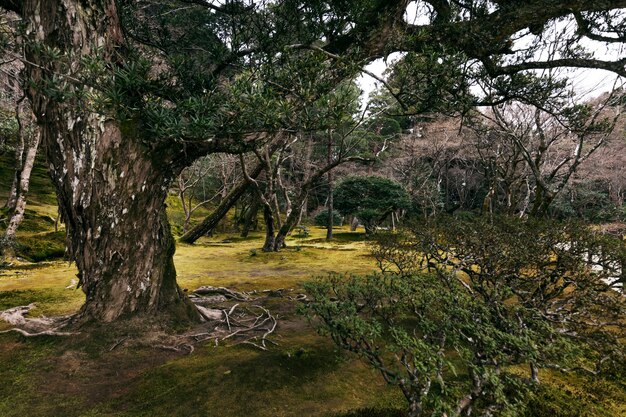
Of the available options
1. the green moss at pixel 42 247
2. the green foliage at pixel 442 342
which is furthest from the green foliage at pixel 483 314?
the green moss at pixel 42 247

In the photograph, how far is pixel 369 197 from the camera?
15.8 m

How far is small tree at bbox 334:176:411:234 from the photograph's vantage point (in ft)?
50.6

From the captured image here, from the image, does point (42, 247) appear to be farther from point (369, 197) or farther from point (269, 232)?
point (369, 197)

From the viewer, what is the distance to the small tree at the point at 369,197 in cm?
1541

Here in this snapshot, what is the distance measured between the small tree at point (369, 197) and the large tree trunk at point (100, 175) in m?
12.4

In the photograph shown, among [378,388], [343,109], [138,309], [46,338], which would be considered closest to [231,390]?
[378,388]

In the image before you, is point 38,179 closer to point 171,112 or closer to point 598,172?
point 171,112

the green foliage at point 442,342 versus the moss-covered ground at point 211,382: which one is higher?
the green foliage at point 442,342

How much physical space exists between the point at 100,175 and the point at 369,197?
13.6m

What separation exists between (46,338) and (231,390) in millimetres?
2298

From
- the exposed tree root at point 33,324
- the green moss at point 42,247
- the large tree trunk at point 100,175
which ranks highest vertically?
the large tree trunk at point 100,175

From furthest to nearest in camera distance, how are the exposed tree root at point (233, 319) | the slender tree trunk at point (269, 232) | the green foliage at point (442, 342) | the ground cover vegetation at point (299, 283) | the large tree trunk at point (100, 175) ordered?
the slender tree trunk at point (269, 232) → the exposed tree root at point (233, 319) → the large tree trunk at point (100, 175) → the ground cover vegetation at point (299, 283) → the green foliage at point (442, 342)

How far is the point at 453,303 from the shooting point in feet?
7.64

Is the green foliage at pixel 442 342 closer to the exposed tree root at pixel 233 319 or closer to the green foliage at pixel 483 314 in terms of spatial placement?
the green foliage at pixel 483 314
